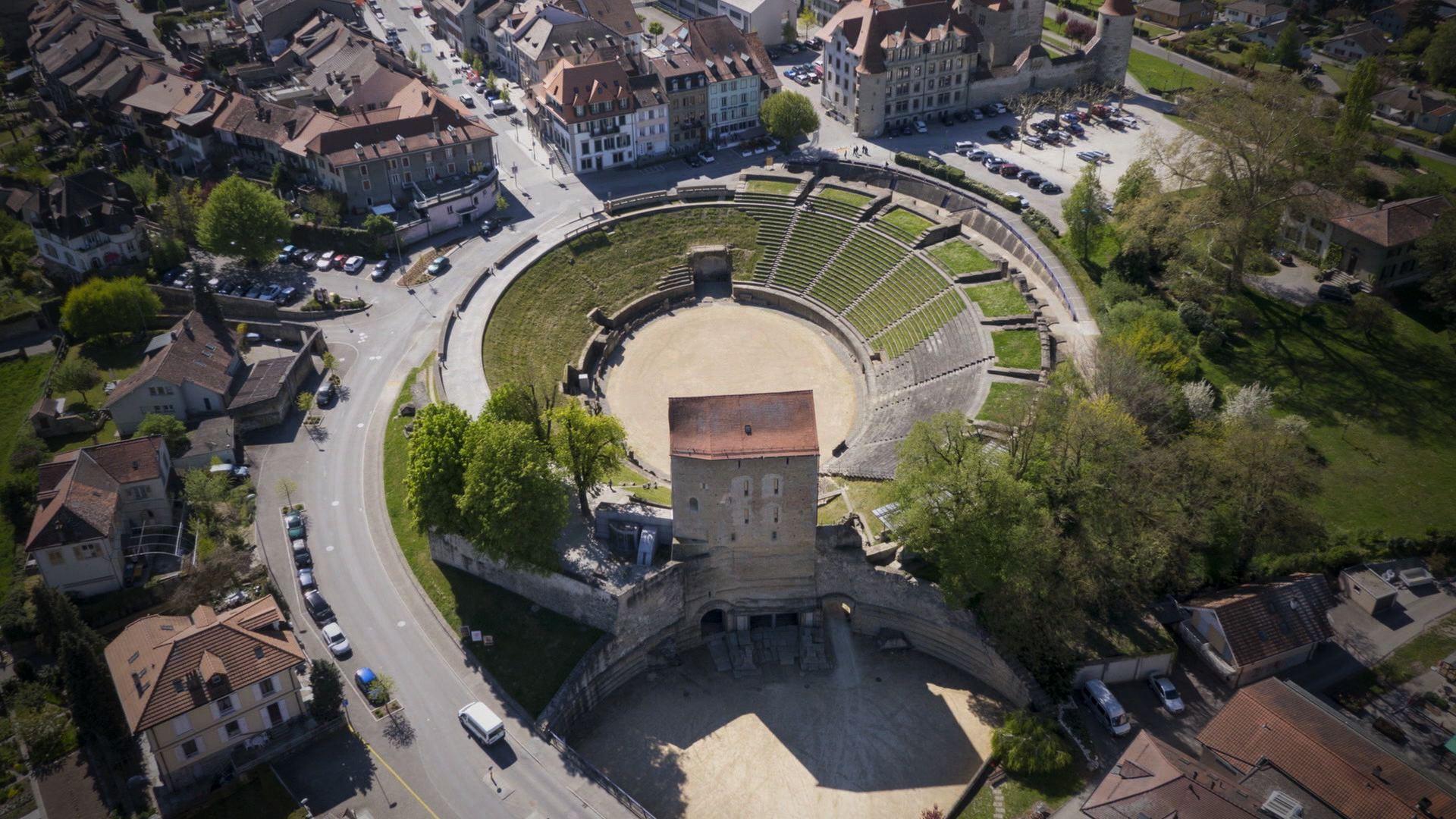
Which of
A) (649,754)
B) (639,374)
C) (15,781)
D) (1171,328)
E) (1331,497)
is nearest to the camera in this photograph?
(15,781)

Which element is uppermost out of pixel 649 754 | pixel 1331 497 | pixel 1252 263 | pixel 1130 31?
pixel 1130 31

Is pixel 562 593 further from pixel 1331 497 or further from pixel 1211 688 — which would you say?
pixel 1331 497

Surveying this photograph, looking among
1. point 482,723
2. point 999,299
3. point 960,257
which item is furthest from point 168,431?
point 960,257

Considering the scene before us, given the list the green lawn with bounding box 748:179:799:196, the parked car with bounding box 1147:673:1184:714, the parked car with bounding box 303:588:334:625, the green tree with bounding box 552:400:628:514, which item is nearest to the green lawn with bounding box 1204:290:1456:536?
the parked car with bounding box 1147:673:1184:714

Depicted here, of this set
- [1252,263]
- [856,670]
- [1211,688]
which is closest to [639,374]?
[856,670]

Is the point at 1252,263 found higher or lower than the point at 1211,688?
higher

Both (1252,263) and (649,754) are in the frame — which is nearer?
(649,754)

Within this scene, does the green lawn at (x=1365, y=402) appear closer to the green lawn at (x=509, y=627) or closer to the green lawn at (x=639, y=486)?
the green lawn at (x=639, y=486)

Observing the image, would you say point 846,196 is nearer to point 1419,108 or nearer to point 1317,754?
point 1317,754
